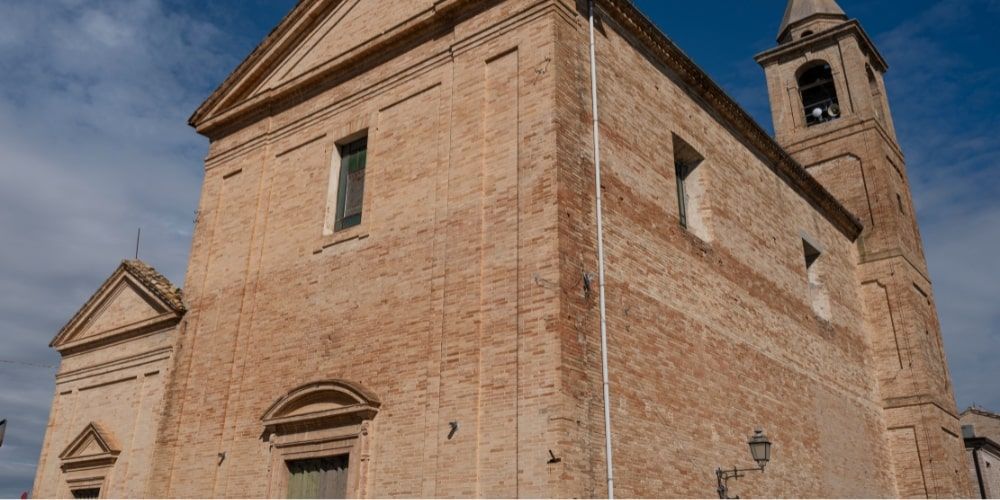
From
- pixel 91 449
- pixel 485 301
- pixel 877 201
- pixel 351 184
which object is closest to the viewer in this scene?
pixel 485 301

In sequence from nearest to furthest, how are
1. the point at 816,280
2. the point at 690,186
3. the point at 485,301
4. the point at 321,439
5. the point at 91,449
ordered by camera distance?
the point at 485,301
the point at 321,439
the point at 690,186
the point at 91,449
the point at 816,280

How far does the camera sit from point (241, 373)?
11.9 metres

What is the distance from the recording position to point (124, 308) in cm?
1483

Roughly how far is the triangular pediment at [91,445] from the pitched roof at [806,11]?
19.3 metres

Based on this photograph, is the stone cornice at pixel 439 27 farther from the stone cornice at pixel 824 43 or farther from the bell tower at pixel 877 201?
the stone cornice at pixel 824 43

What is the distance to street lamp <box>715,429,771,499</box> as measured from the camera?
10211 mm

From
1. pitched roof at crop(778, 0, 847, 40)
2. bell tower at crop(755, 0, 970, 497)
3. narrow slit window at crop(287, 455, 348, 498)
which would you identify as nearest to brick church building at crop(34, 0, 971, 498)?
narrow slit window at crop(287, 455, 348, 498)

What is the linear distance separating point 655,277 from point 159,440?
7.83 m

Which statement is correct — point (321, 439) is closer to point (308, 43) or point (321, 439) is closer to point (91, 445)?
point (91, 445)

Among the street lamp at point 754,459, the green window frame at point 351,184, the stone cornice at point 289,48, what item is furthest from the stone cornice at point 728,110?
the street lamp at point 754,459

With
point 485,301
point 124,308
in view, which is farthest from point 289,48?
point 485,301

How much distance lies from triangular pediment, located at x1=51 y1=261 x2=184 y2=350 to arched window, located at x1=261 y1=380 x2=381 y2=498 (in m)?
3.77

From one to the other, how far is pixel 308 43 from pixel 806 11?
575 inches

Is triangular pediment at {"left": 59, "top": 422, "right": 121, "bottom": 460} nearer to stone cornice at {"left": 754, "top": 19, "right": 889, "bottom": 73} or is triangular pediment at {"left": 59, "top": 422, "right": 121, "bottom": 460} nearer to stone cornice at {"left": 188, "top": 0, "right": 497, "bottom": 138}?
stone cornice at {"left": 188, "top": 0, "right": 497, "bottom": 138}
